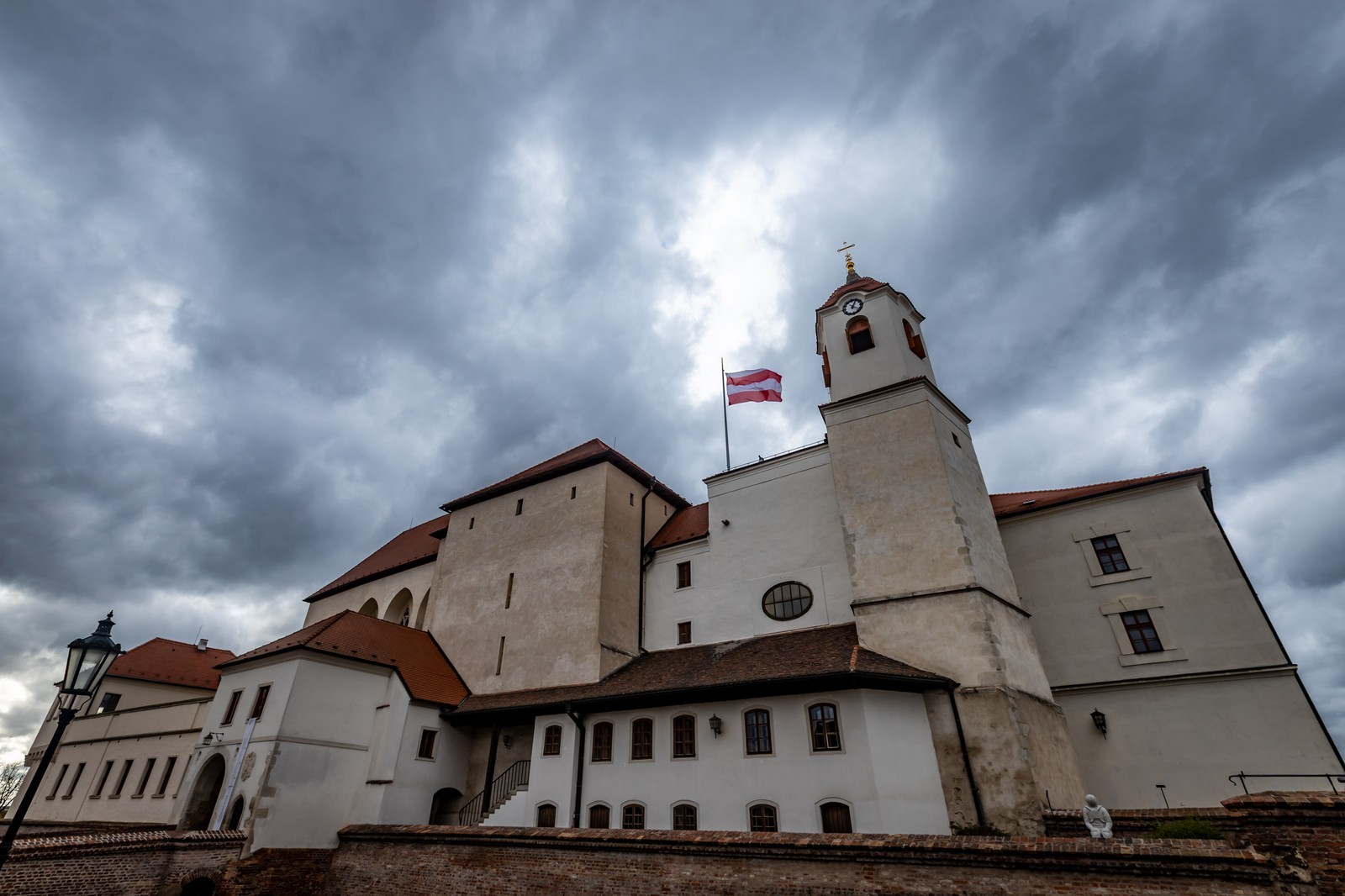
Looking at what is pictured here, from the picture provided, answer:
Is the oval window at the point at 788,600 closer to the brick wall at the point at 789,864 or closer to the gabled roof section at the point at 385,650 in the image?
the brick wall at the point at 789,864

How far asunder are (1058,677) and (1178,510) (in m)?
6.19

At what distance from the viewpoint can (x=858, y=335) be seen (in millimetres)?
23359

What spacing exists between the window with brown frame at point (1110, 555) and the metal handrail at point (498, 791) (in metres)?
18.8

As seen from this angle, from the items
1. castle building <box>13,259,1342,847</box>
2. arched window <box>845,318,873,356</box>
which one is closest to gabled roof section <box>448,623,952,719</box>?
castle building <box>13,259,1342,847</box>

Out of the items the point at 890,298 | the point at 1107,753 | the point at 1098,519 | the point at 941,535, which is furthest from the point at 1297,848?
the point at 890,298

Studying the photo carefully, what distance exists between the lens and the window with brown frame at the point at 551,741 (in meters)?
18.9

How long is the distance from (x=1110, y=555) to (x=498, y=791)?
20.5 metres

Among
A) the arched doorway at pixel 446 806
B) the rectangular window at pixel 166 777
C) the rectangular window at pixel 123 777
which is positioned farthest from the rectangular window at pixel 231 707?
the rectangular window at pixel 123 777

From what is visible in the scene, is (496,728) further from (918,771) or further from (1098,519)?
(1098,519)

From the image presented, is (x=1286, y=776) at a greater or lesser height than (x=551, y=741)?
lesser

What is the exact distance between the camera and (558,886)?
1224 cm

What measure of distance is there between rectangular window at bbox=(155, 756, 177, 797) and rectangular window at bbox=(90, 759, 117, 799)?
490 centimetres

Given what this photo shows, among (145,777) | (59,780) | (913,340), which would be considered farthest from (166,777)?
(913,340)

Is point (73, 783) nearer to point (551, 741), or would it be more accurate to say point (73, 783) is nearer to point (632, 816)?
point (551, 741)
